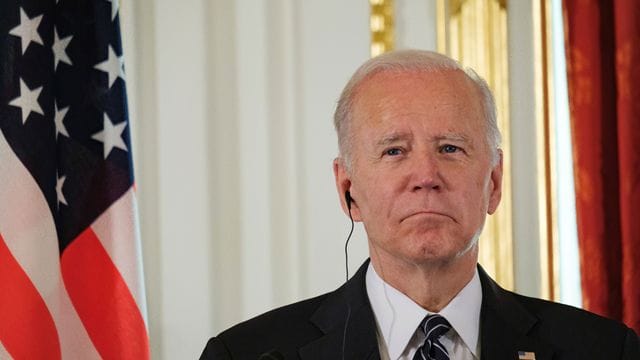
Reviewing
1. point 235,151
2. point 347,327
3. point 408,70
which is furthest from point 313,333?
point 235,151

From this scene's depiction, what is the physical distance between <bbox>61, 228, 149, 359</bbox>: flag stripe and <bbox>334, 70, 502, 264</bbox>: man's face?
4.12ft

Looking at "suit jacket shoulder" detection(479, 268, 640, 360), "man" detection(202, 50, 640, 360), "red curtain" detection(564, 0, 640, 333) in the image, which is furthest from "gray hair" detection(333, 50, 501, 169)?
"red curtain" detection(564, 0, 640, 333)

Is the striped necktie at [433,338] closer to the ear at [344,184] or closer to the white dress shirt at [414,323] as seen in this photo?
the white dress shirt at [414,323]

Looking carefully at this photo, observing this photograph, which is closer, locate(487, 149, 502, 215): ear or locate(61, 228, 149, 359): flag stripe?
locate(487, 149, 502, 215): ear

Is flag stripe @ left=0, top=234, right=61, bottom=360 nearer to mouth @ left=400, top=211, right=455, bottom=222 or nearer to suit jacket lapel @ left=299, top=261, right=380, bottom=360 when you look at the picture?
suit jacket lapel @ left=299, top=261, right=380, bottom=360

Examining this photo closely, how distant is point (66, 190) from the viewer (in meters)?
3.13

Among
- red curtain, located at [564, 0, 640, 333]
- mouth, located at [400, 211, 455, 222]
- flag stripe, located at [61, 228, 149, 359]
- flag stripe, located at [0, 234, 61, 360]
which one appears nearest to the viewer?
mouth, located at [400, 211, 455, 222]

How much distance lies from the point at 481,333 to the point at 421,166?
38cm

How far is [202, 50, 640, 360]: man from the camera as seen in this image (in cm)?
204

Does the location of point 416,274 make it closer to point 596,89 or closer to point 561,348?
point 561,348

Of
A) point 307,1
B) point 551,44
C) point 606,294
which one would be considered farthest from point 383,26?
point 606,294

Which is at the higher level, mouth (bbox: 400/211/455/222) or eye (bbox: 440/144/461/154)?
eye (bbox: 440/144/461/154)

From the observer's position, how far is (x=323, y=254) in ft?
12.6

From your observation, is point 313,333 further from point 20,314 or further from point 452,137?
point 20,314
